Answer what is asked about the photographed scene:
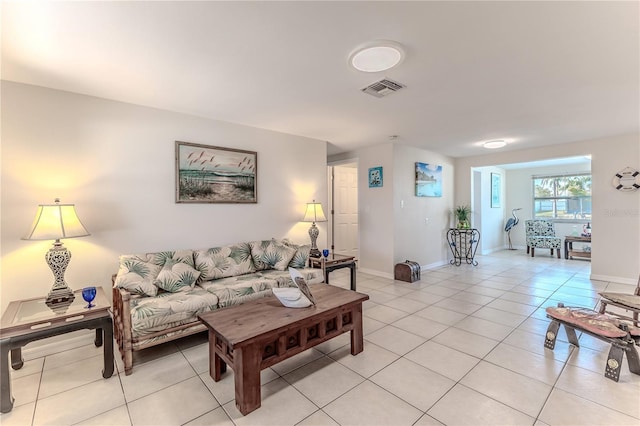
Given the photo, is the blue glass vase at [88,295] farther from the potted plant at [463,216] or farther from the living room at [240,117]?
the potted plant at [463,216]

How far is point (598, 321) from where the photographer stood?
220 centimetres

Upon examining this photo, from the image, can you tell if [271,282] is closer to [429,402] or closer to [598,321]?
[429,402]

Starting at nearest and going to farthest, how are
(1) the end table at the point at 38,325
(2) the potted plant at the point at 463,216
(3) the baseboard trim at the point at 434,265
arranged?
(1) the end table at the point at 38,325
(3) the baseboard trim at the point at 434,265
(2) the potted plant at the point at 463,216

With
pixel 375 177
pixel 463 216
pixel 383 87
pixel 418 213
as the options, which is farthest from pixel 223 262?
pixel 463 216

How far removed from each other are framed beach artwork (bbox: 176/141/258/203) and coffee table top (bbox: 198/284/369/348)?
65.7 inches

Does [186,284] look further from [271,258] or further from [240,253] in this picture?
[271,258]

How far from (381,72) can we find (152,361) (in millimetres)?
3001

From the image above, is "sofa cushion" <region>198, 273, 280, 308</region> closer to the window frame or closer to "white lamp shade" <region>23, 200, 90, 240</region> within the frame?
"white lamp shade" <region>23, 200, 90, 240</region>

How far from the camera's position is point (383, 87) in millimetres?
2564

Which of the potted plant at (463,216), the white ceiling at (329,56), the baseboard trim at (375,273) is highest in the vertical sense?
the white ceiling at (329,56)

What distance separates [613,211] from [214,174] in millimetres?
6018

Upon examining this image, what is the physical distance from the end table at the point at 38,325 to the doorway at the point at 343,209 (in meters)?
Answer: 4.34

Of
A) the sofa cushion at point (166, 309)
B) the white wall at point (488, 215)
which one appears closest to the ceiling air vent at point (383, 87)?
the sofa cushion at point (166, 309)

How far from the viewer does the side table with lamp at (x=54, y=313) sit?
178 centimetres
